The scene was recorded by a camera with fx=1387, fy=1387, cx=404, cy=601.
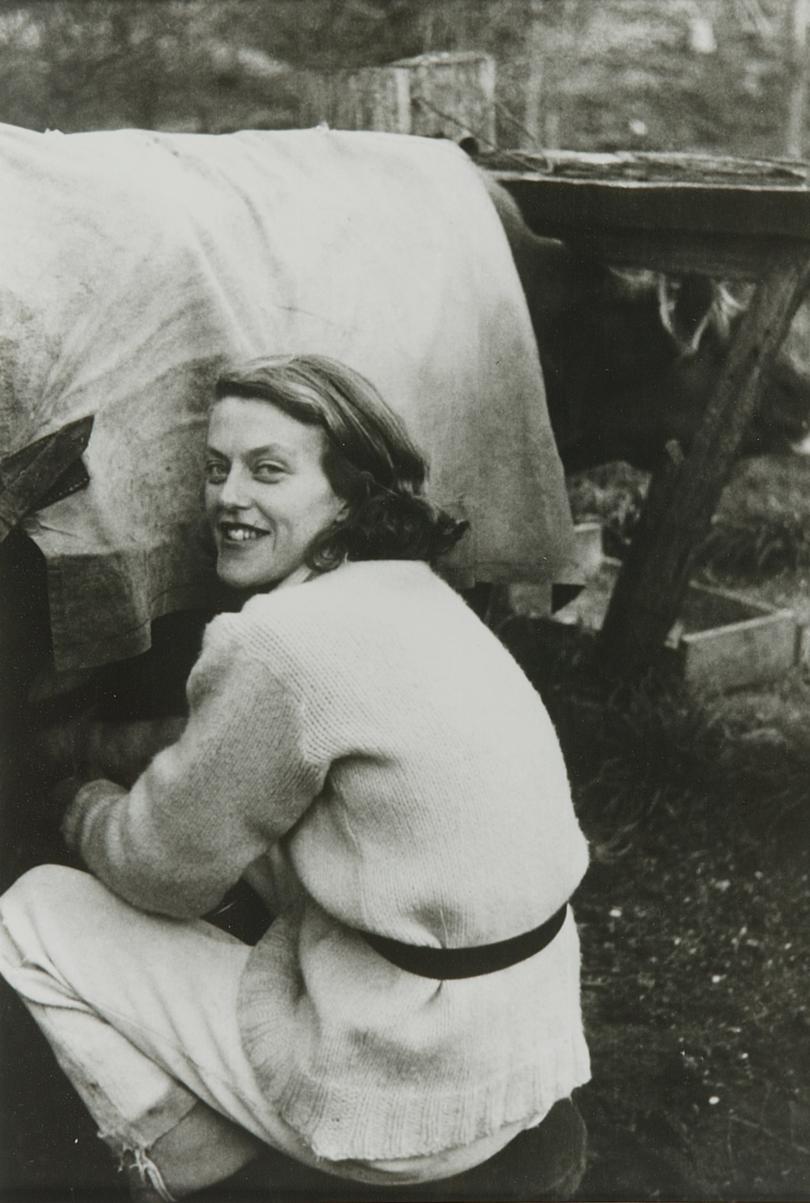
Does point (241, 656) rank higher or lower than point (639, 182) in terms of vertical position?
lower

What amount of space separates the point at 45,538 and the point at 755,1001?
6.22ft

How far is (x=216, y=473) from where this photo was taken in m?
2.26

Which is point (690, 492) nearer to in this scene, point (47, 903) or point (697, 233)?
point (697, 233)

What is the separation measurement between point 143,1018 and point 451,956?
50 cm

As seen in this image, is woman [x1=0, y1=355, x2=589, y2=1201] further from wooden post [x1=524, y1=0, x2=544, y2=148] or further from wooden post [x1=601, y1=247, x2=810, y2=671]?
wooden post [x1=524, y1=0, x2=544, y2=148]

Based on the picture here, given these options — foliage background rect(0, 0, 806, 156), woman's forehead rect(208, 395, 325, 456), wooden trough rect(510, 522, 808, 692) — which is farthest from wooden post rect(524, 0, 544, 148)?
woman's forehead rect(208, 395, 325, 456)

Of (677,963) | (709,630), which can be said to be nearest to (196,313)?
(677,963)

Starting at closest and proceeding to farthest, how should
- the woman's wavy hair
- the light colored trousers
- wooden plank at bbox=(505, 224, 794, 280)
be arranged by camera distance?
the light colored trousers
the woman's wavy hair
wooden plank at bbox=(505, 224, 794, 280)

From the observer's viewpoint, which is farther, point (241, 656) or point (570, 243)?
point (570, 243)

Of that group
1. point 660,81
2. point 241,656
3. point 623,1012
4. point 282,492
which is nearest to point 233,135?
point 282,492

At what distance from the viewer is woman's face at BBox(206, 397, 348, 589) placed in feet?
7.18

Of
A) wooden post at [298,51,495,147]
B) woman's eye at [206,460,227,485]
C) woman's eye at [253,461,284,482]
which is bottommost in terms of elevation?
woman's eye at [206,460,227,485]

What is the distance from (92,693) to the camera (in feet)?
8.85

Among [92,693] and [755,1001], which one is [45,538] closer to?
[92,693]
